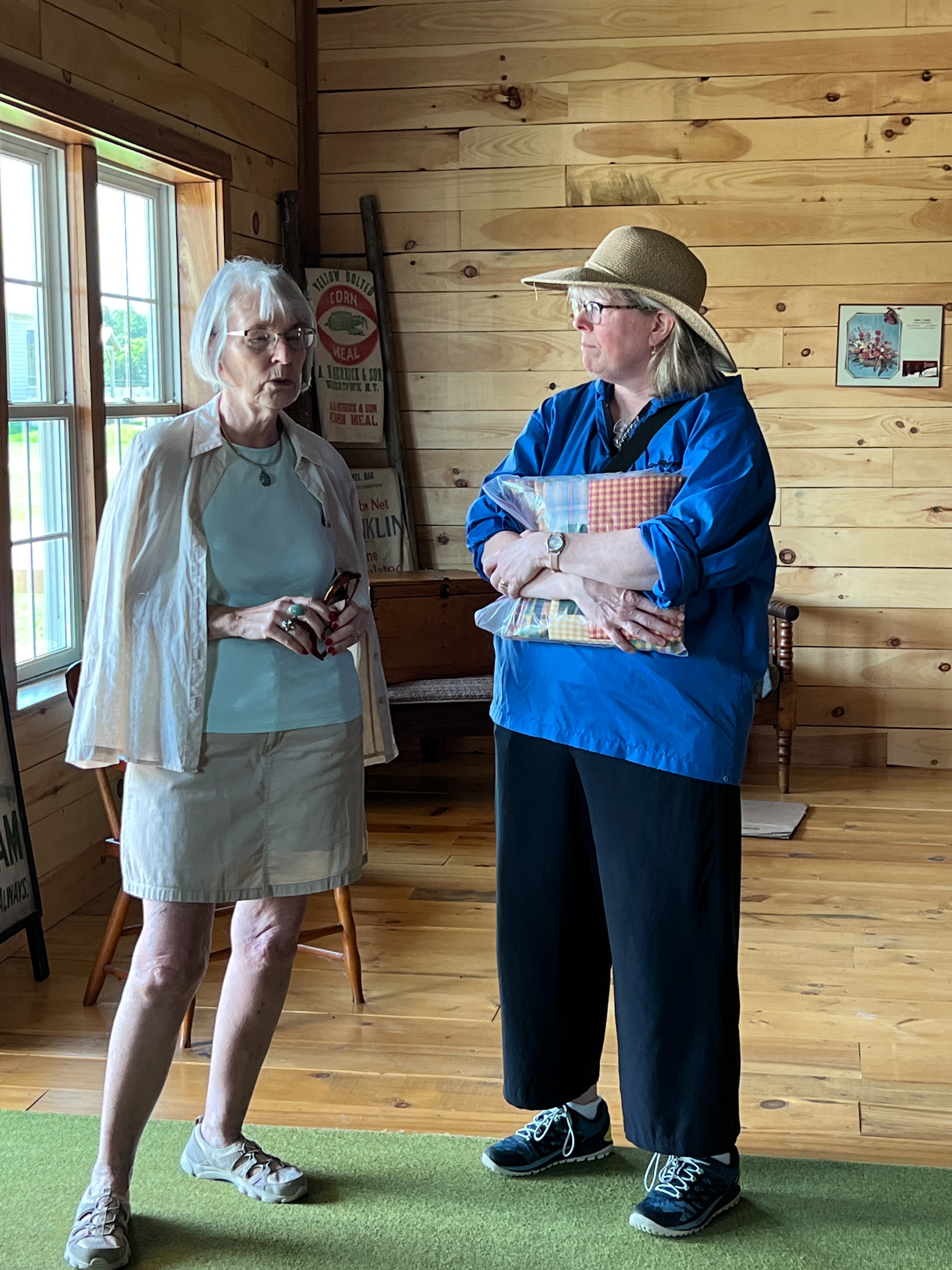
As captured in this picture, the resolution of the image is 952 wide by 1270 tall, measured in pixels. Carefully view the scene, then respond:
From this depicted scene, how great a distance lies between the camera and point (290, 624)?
2086mm

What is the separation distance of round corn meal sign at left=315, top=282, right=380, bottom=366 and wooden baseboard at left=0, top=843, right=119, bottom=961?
2272mm

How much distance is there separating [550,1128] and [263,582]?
111 centimetres

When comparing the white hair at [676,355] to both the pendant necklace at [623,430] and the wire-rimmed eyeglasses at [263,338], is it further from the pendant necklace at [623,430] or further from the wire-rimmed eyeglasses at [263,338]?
the wire-rimmed eyeglasses at [263,338]

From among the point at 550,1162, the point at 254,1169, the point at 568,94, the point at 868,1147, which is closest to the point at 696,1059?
the point at 550,1162

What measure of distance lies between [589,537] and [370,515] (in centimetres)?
338

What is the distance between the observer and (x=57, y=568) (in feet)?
12.8

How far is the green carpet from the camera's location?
2.16m

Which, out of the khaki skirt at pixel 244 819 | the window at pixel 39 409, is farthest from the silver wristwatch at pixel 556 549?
the window at pixel 39 409

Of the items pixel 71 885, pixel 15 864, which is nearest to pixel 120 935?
pixel 15 864

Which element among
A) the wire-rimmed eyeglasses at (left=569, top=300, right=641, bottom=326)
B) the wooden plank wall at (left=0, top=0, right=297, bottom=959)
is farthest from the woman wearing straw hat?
the wooden plank wall at (left=0, top=0, right=297, bottom=959)

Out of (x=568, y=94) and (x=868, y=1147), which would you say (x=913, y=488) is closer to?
(x=568, y=94)

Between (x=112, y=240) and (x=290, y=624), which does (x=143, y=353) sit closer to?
(x=112, y=240)

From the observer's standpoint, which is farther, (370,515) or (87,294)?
(370,515)

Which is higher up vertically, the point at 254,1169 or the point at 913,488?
the point at 913,488
